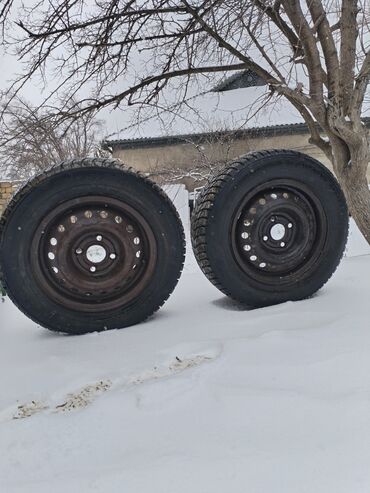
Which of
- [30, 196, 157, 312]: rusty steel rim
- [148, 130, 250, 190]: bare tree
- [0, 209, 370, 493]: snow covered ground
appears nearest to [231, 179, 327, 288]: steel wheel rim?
[0, 209, 370, 493]: snow covered ground

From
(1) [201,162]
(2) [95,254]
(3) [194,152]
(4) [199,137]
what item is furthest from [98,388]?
(3) [194,152]

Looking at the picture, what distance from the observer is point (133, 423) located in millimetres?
1332

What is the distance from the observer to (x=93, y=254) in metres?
2.35

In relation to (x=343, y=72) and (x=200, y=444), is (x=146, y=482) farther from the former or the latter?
(x=343, y=72)

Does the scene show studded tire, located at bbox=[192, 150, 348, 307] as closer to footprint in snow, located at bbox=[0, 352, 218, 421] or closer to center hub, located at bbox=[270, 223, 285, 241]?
center hub, located at bbox=[270, 223, 285, 241]

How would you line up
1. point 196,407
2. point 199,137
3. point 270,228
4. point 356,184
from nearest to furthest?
point 196,407 → point 270,228 → point 356,184 → point 199,137

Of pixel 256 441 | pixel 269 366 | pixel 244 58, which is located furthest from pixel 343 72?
pixel 256 441

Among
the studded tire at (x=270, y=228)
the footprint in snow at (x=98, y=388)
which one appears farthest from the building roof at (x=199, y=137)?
the footprint in snow at (x=98, y=388)

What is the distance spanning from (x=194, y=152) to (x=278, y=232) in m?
15.0

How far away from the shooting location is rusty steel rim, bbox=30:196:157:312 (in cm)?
228

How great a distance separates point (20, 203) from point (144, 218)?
26.3 inches

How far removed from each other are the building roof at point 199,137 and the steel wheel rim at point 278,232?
12.6 m

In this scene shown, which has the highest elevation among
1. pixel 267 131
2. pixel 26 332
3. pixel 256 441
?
pixel 267 131

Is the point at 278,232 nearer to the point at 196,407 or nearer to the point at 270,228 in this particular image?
the point at 270,228
